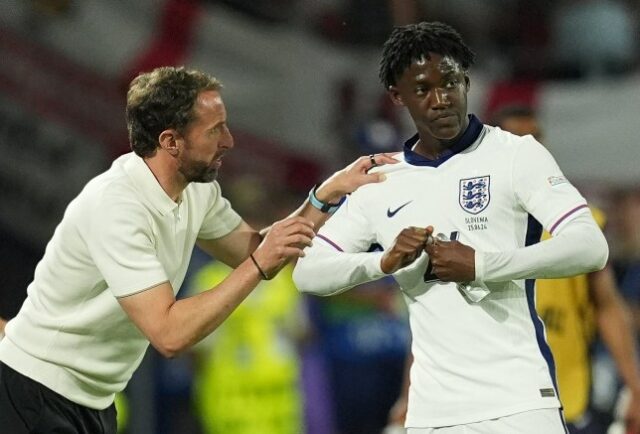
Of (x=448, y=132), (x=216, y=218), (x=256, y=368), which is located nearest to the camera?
(x=448, y=132)

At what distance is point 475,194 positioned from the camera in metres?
3.64

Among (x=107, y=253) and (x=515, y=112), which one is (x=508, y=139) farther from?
(x=515, y=112)

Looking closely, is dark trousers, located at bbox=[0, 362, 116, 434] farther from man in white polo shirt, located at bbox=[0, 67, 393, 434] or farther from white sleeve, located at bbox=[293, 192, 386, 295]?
white sleeve, located at bbox=[293, 192, 386, 295]

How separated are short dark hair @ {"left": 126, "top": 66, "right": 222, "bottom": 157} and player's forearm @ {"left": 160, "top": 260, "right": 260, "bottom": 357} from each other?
0.53m

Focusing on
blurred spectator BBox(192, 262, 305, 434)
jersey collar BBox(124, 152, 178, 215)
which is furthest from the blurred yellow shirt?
blurred spectator BBox(192, 262, 305, 434)

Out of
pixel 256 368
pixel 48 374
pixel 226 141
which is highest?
pixel 226 141

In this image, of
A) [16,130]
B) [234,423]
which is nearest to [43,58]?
[16,130]

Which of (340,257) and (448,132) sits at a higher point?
(448,132)

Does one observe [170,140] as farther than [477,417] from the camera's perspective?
Yes

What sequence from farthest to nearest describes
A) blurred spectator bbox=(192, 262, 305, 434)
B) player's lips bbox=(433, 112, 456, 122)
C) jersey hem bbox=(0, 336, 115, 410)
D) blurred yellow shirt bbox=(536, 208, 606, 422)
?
blurred spectator bbox=(192, 262, 305, 434)
blurred yellow shirt bbox=(536, 208, 606, 422)
jersey hem bbox=(0, 336, 115, 410)
player's lips bbox=(433, 112, 456, 122)

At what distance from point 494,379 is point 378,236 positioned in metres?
0.53

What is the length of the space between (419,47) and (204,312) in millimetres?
931

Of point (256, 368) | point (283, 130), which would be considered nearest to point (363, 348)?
point (256, 368)

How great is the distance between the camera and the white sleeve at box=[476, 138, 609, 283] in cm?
347
